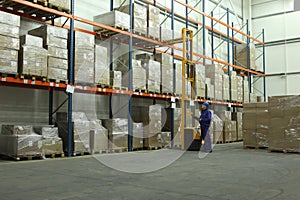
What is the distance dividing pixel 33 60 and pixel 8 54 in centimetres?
52

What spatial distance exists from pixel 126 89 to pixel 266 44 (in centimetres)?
1251

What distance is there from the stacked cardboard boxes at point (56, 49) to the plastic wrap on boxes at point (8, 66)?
75 cm

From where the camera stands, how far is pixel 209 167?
6.00m

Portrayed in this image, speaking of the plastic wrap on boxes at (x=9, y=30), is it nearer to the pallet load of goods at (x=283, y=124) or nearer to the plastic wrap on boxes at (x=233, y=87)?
the pallet load of goods at (x=283, y=124)

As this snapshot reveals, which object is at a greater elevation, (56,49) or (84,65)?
(56,49)

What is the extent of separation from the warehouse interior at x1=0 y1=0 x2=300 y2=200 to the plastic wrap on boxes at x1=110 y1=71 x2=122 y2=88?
0.09ft

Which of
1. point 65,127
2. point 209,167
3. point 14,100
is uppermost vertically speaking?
point 14,100

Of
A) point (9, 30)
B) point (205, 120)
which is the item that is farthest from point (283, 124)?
point (9, 30)

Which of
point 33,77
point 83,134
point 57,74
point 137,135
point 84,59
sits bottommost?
point 137,135

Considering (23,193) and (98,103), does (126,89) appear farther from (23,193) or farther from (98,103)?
(23,193)

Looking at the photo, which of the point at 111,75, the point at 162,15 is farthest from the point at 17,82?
the point at 162,15

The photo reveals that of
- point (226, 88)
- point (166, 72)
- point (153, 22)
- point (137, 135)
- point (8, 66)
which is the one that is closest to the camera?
point (8, 66)

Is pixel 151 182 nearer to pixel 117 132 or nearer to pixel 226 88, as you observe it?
pixel 117 132

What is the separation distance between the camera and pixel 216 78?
12930 mm
